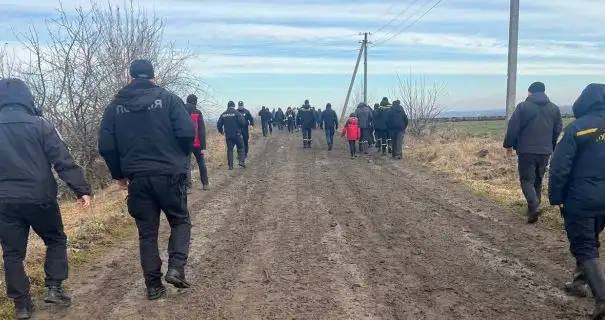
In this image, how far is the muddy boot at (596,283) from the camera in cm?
428

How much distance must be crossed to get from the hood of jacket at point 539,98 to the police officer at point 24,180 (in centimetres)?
608

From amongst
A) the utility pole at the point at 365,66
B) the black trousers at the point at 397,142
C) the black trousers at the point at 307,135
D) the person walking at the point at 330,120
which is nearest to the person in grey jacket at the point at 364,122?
the person walking at the point at 330,120

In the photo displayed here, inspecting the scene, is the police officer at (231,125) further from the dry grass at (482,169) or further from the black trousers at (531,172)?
the black trousers at (531,172)

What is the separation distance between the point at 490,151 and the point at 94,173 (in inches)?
493

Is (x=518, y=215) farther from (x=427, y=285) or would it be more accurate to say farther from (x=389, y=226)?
(x=427, y=285)

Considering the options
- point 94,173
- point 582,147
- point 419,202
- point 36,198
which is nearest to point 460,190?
point 419,202

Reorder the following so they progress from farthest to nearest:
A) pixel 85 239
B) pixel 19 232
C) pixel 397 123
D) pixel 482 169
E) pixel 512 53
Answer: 1. pixel 397 123
2. pixel 482 169
3. pixel 512 53
4. pixel 85 239
5. pixel 19 232

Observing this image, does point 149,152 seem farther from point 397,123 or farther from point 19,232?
point 397,123

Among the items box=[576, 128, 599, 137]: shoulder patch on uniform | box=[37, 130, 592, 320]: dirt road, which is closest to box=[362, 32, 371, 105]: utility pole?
box=[37, 130, 592, 320]: dirt road

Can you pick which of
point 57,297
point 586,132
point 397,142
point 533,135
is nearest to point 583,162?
point 586,132

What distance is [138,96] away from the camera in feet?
15.8

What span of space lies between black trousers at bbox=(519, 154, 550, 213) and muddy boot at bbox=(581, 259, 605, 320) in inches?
136

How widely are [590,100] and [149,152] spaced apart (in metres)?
3.79

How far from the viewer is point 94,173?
1728cm
